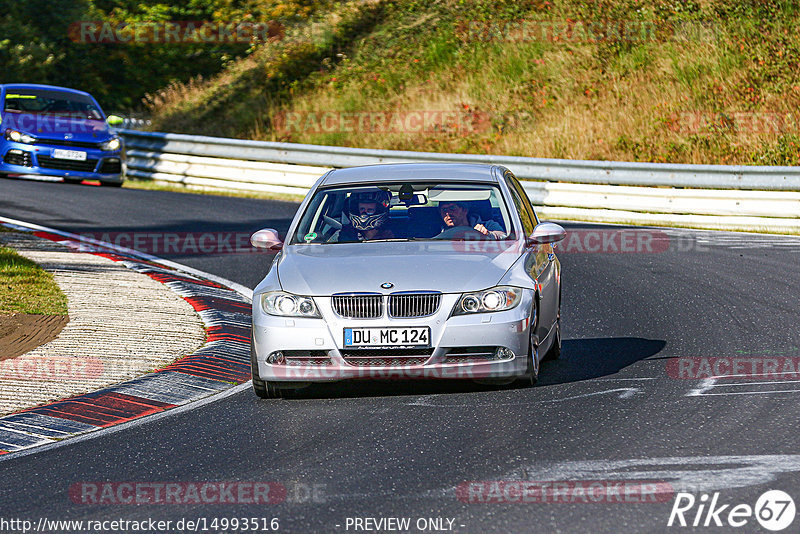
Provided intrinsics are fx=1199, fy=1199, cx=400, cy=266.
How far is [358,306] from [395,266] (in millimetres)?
→ 401

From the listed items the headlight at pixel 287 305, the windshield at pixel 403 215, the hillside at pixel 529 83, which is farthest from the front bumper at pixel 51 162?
the headlight at pixel 287 305

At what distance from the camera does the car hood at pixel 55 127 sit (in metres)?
22.8

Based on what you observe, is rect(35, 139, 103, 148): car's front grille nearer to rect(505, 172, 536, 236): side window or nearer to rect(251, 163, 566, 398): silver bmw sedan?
rect(505, 172, 536, 236): side window

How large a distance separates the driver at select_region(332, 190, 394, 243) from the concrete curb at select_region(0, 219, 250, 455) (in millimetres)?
1363

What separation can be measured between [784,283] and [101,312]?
274 inches

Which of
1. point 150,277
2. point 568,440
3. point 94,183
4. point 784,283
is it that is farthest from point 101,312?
point 94,183

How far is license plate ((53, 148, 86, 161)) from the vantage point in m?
23.0

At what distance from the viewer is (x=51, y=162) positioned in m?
23.0

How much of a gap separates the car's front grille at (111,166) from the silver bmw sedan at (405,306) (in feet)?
51.5

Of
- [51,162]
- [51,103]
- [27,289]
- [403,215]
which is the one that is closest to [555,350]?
[403,215]

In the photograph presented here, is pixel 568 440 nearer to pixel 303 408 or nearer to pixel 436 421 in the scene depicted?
pixel 436 421

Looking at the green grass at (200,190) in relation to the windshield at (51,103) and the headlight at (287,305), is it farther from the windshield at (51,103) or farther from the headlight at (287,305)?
the headlight at (287,305)

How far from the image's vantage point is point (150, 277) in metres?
13.4

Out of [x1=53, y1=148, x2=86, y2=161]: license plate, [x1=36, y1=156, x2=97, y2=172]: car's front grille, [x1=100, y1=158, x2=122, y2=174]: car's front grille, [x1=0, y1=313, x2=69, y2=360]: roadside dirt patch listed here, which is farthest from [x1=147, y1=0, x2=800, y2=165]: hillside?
[x1=0, y1=313, x2=69, y2=360]: roadside dirt patch
